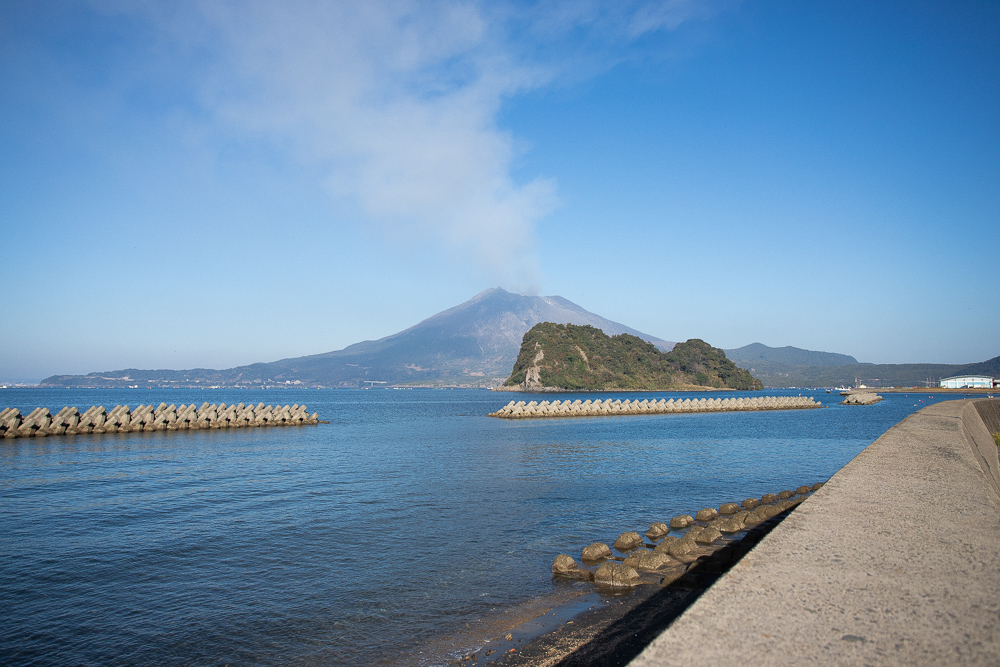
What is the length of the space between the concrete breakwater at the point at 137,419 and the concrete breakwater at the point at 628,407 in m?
22.1

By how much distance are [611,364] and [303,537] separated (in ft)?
549

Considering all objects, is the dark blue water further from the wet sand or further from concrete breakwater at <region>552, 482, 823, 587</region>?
the wet sand

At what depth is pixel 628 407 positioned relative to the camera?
6581 centimetres

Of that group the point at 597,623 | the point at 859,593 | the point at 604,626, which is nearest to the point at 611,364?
the point at 597,623

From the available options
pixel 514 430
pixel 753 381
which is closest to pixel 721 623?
pixel 514 430

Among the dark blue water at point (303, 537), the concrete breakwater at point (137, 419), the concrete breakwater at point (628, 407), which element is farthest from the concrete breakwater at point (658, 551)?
the concrete breakwater at point (628, 407)

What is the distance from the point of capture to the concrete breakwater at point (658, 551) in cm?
891

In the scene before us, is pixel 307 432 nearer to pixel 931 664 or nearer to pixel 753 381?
pixel 931 664

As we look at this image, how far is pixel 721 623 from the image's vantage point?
12.2ft

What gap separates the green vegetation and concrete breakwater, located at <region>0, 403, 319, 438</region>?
12248 centimetres

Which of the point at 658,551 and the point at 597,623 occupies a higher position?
the point at 658,551

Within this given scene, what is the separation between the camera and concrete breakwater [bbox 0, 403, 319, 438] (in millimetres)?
34188

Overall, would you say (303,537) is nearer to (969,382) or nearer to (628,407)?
(628,407)

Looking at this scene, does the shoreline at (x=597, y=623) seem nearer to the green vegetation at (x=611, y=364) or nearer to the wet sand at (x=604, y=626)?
the wet sand at (x=604, y=626)
